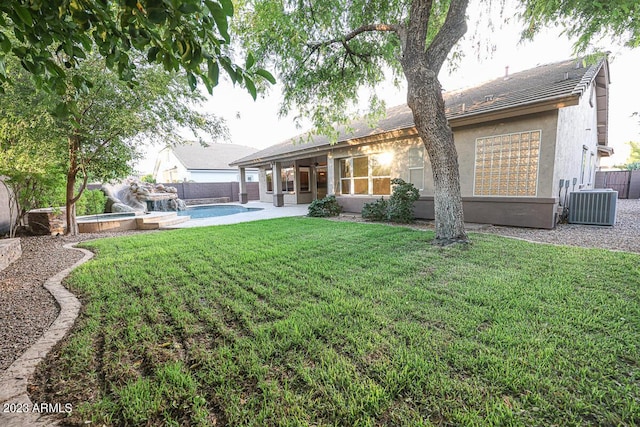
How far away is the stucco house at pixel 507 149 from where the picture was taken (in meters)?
6.70

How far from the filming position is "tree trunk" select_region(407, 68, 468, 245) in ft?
16.8

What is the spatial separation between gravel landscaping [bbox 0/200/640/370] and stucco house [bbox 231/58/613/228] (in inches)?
33.1

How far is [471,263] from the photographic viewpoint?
4340mm

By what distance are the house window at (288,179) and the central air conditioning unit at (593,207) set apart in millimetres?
12564

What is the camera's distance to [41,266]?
463 cm

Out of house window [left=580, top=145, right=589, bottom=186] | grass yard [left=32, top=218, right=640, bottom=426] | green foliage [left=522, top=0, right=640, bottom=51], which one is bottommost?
grass yard [left=32, top=218, right=640, bottom=426]

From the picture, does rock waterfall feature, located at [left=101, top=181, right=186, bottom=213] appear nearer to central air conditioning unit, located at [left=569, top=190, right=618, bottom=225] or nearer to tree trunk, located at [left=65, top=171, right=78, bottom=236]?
tree trunk, located at [left=65, top=171, right=78, bottom=236]

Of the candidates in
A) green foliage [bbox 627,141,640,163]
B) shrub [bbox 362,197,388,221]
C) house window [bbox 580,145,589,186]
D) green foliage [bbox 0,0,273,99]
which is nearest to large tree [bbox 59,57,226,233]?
green foliage [bbox 0,0,273,99]

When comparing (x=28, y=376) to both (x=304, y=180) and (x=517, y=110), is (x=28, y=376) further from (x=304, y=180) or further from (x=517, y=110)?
(x=304, y=180)

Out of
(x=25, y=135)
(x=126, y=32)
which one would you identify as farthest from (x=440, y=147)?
(x=25, y=135)

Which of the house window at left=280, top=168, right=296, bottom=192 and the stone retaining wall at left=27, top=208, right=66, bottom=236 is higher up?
the house window at left=280, top=168, right=296, bottom=192

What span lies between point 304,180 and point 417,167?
8644 millimetres

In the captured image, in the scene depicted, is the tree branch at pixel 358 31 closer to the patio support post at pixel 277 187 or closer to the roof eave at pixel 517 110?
the roof eave at pixel 517 110

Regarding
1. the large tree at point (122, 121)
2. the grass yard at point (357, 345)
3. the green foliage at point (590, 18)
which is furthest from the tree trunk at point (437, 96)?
the large tree at point (122, 121)
